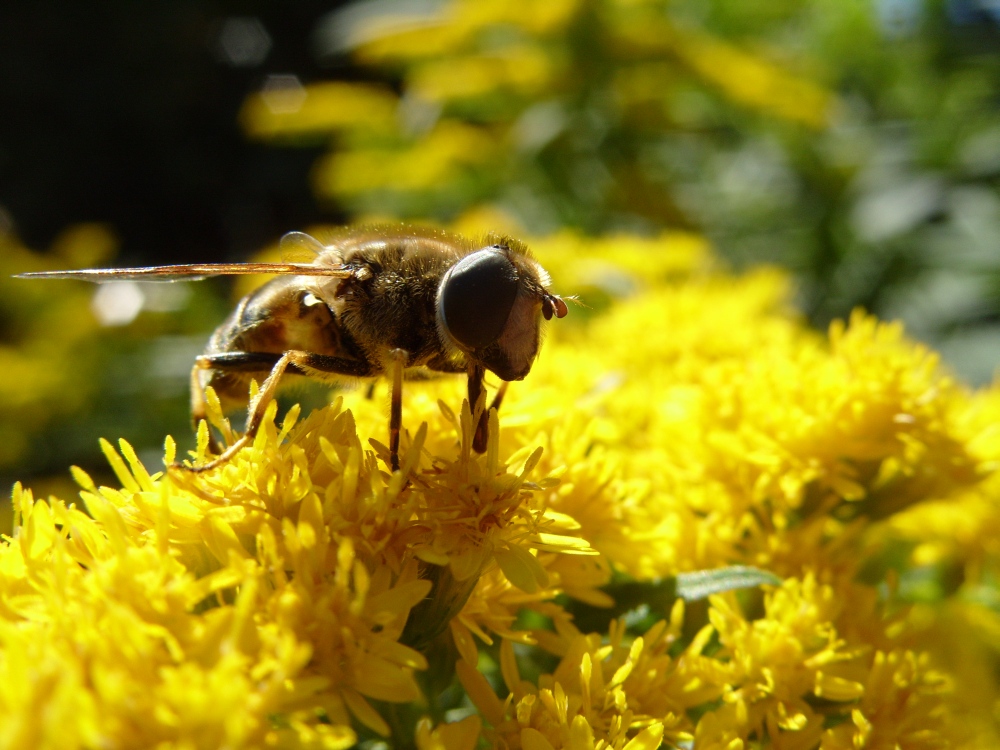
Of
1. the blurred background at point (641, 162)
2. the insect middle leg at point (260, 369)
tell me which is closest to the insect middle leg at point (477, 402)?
the insect middle leg at point (260, 369)

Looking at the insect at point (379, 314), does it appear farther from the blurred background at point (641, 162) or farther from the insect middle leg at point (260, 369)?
the blurred background at point (641, 162)

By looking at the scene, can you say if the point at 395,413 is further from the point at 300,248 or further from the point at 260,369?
the point at 300,248

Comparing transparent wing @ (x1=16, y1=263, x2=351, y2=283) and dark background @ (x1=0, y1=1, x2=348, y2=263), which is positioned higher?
transparent wing @ (x1=16, y1=263, x2=351, y2=283)

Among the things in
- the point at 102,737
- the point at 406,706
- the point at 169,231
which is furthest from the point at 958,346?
the point at 169,231

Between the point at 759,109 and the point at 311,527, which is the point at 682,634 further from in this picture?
the point at 759,109

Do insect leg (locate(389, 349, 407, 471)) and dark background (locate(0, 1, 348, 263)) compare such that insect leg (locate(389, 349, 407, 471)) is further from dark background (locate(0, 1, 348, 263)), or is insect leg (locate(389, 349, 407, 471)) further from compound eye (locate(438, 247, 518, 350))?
dark background (locate(0, 1, 348, 263))

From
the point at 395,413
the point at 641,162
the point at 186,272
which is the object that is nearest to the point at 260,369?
the point at 186,272

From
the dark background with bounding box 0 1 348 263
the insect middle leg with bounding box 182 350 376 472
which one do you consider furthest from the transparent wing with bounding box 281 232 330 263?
the dark background with bounding box 0 1 348 263
